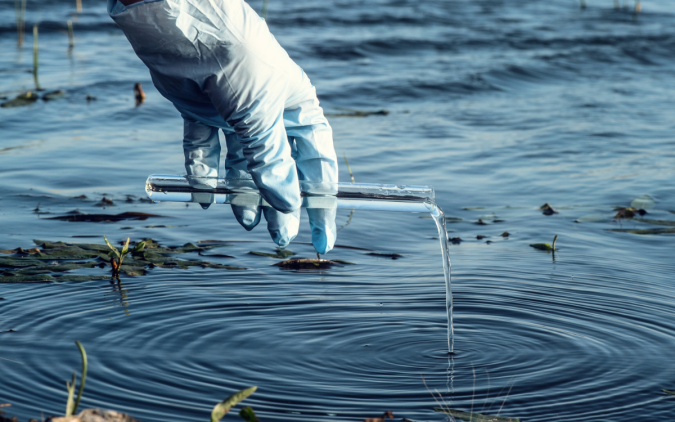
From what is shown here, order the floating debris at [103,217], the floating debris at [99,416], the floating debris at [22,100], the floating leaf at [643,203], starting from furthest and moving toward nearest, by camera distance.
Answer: the floating debris at [22,100]
the floating leaf at [643,203]
the floating debris at [103,217]
the floating debris at [99,416]

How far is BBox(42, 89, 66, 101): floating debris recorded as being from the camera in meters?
7.94

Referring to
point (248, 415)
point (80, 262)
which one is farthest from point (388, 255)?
point (248, 415)

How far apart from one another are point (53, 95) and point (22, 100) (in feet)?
1.33

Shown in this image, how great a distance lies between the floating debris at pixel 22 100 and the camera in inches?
298

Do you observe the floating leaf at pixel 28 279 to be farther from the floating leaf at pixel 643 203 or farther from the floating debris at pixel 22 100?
the floating debris at pixel 22 100

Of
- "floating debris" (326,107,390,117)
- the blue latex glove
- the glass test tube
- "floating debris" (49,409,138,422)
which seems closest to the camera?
"floating debris" (49,409,138,422)

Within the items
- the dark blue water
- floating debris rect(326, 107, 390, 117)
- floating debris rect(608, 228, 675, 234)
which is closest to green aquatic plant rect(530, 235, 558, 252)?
the dark blue water

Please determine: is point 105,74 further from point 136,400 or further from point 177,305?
point 136,400

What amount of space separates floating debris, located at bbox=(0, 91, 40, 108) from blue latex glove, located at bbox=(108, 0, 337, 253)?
517 cm

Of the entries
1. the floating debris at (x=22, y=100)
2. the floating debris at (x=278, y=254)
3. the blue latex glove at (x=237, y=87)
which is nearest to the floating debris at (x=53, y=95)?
the floating debris at (x=22, y=100)

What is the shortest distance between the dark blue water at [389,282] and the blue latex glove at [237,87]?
0.51 metres

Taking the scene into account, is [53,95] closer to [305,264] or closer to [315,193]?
[305,264]

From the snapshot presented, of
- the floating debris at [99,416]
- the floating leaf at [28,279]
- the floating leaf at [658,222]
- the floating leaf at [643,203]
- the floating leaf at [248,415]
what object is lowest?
the floating leaf at [28,279]

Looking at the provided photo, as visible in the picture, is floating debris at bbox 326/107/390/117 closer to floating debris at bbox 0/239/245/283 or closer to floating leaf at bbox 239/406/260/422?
floating debris at bbox 0/239/245/283
